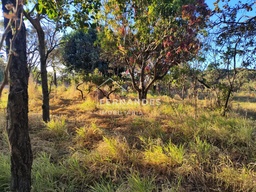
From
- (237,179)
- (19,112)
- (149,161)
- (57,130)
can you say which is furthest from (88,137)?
(237,179)

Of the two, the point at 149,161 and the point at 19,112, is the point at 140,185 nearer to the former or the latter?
the point at 149,161

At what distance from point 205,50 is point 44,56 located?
3797mm

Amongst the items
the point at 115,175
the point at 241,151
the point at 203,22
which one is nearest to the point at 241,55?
the point at 203,22

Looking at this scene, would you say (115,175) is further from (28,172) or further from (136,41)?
(136,41)

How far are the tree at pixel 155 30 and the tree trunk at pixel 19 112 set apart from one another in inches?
125

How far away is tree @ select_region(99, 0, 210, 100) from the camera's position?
183 inches

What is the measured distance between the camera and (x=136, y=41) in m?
5.81

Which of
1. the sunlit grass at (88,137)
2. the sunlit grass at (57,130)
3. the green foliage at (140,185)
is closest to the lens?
the green foliage at (140,185)

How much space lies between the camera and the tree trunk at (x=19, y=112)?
151 centimetres

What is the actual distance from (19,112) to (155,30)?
4.50 m

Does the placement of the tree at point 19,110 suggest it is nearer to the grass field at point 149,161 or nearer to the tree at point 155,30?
the grass field at point 149,161

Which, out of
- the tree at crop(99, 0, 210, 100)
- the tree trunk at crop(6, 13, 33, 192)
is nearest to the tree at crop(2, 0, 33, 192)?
the tree trunk at crop(6, 13, 33, 192)

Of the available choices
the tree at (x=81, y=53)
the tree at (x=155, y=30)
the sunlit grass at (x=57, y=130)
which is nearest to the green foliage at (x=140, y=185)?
the sunlit grass at (x=57, y=130)

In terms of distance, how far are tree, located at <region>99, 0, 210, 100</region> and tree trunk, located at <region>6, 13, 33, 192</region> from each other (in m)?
3.19
